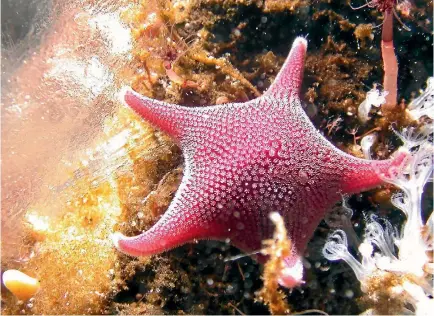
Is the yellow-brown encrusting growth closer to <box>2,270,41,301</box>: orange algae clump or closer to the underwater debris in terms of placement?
the underwater debris

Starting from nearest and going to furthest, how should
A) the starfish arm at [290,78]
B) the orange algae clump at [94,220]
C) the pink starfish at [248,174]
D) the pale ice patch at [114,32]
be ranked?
the pink starfish at [248,174], the starfish arm at [290,78], the orange algae clump at [94,220], the pale ice patch at [114,32]

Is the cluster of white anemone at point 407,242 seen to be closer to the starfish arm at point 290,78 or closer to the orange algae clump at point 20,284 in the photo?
the starfish arm at point 290,78

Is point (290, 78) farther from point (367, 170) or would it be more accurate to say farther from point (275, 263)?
point (275, 263)

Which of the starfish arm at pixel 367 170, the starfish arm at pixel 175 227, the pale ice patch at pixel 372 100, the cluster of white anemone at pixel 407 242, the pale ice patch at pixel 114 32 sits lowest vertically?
the cluster of white anemone at pixel 407 242

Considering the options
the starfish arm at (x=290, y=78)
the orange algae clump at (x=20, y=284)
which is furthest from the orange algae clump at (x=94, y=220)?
the starfish arm at (x=290, y=78)

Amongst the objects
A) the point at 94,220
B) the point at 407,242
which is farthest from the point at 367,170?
the point at 94,220

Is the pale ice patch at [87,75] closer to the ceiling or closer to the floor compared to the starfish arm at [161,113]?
closer to the ceiling
